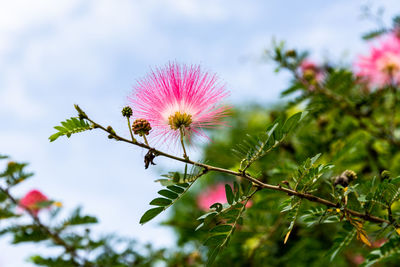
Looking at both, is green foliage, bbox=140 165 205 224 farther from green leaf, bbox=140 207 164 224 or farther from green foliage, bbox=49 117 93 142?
green foliage, bbox=49 117 93 142

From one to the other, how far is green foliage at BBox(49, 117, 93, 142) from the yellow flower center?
30 centimetres

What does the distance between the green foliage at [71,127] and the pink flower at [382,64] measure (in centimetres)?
230

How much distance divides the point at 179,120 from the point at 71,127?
0.37 metres

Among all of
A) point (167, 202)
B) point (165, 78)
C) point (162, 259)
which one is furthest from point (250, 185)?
point (162, 259)

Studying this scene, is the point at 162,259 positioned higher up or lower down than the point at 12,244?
lower down

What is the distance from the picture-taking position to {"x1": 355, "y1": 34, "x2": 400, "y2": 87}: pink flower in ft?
8.88

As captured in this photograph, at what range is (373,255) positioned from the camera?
1219 millimetres

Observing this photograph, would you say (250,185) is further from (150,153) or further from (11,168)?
(11,168)

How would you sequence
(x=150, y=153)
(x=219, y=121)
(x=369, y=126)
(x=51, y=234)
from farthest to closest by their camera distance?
(x=369, y=126) < (x=51, y=234) < (x=219, y=121) < (x=150, y=153)

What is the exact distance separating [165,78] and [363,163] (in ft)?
6.47

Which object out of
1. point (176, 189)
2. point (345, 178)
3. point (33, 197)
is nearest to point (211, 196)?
point (33, 197)

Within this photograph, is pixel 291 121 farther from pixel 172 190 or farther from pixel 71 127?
pixel 71 127

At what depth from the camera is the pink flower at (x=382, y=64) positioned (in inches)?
107

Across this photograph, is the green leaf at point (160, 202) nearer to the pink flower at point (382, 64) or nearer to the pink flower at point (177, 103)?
the pink flower at point (177, 103)
